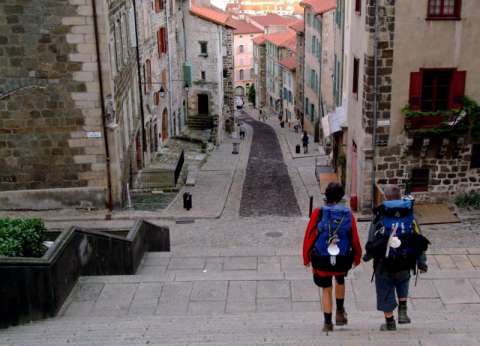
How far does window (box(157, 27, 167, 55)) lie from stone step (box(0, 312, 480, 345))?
88.3 ft

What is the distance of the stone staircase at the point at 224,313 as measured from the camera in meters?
6.46

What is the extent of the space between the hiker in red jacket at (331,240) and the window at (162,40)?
27990mm

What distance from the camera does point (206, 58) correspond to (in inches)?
1752

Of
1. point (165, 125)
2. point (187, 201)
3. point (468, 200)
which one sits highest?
point (165, 125)

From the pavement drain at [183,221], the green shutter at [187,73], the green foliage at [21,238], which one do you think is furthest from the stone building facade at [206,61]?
the green foliage at [21,238]

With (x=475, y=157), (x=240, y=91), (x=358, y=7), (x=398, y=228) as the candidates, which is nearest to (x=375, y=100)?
(x=358, y=7)

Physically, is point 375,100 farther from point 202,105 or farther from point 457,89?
point 202,105

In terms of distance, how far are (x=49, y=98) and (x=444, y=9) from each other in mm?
11120

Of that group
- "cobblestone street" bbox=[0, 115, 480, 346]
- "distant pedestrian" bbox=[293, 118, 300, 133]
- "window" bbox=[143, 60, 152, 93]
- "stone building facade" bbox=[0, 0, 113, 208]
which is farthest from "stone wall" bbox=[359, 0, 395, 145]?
"distant pedestrian" bbox=[293, 118, 300, 133]

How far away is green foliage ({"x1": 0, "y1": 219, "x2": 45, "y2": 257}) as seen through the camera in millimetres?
8047

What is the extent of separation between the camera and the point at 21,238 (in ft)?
27.2

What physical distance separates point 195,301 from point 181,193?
13755 mm

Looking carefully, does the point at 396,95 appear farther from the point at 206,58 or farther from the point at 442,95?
the point at 206,58

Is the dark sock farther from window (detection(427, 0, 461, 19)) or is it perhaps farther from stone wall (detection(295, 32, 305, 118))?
stone wall (detection(295, 32, 305, 118))
